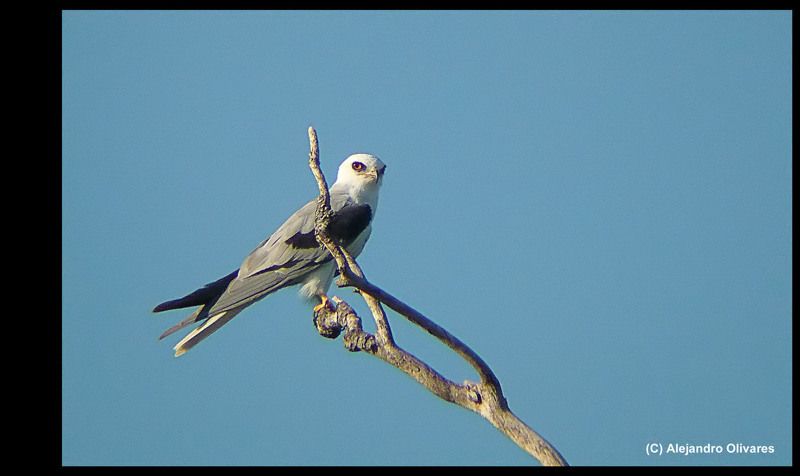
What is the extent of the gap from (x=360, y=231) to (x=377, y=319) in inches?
98.7

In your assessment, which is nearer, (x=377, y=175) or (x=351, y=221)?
(x=351, y=221)

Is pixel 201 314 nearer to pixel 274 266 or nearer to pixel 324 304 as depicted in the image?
pixel 274 266

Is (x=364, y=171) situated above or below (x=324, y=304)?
above

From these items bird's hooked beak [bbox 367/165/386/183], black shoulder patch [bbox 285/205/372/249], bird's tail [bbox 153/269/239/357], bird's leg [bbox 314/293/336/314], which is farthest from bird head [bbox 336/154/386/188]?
bird's tail [bbox 153/269/239/357]

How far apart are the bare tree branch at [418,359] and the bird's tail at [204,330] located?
198 cm

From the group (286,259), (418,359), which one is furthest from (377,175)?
(418,359)

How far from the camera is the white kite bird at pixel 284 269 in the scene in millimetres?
7281

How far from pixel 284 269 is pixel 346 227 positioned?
2.14 ft

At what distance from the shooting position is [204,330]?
7.39m

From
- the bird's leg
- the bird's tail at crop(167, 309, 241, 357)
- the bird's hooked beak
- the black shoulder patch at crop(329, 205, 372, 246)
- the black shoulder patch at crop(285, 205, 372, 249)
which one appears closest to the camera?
the bird's leg

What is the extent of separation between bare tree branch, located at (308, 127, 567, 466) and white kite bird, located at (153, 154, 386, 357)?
1.78m

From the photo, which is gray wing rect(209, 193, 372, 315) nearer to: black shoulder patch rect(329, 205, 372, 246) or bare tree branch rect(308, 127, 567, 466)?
black shoulder patch rect(329, 205, 372, 246)

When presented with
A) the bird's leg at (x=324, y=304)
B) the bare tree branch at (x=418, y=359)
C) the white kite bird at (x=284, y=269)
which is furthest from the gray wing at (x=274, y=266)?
the bare tree branch at (x=418, y=359)

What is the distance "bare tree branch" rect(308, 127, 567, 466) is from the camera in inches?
189
